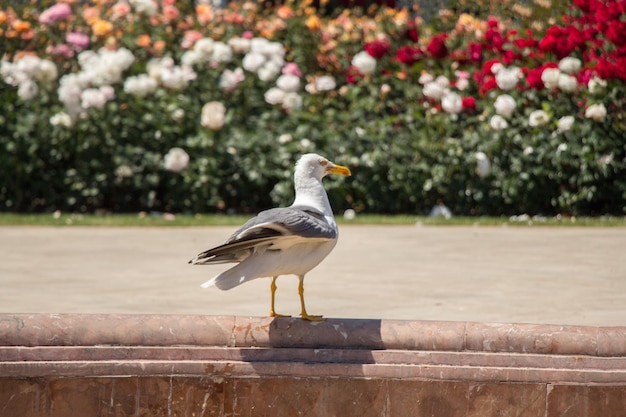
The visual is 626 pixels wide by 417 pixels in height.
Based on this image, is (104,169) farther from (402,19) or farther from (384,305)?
(384,305)

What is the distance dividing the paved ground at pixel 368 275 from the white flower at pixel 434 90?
5.15 feet

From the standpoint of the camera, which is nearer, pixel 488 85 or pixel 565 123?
pixel 565 123

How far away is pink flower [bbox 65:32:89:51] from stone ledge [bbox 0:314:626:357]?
24.0ft

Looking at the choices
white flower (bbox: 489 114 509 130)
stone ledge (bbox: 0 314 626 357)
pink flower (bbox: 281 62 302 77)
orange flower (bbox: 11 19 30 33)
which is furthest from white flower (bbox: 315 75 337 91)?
stone ledge (bbox: 0 314 626 357)

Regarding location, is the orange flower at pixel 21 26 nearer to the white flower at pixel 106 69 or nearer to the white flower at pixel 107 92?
the white flower at pixel 106 69

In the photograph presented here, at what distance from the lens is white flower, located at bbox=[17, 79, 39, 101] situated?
997 cm

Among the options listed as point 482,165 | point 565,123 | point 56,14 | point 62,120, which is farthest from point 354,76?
point 56,14

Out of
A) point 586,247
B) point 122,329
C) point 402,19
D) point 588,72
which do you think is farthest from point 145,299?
point 402,19

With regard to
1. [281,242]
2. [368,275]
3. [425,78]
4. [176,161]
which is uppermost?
[425,78]

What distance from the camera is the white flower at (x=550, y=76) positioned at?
9375 millimetres

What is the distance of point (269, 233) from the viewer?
3.63 meters

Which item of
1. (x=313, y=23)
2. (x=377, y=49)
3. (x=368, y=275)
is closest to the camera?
(x=368, y=275)

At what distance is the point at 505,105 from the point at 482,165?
0.53m

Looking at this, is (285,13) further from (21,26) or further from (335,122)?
(21,26)
